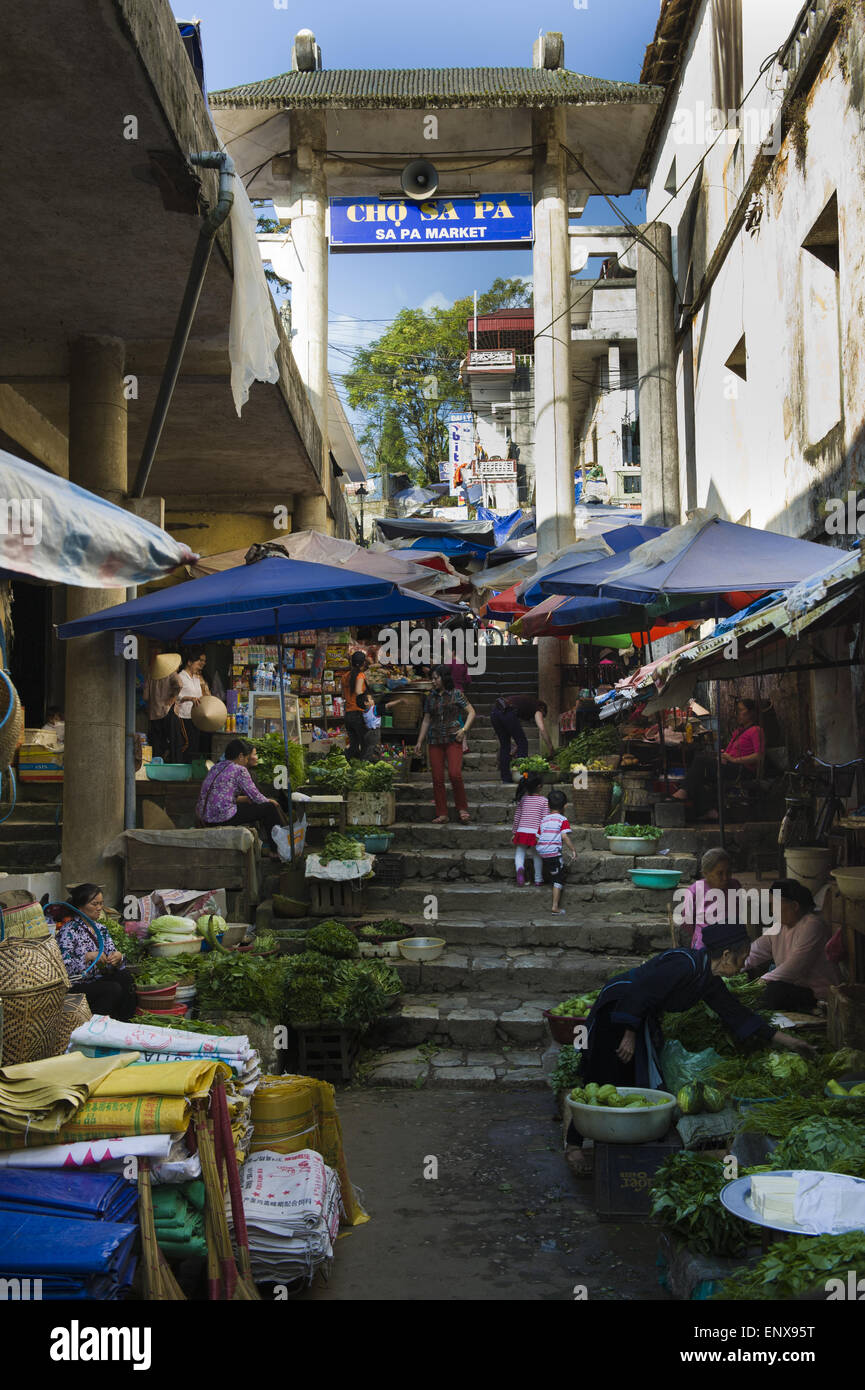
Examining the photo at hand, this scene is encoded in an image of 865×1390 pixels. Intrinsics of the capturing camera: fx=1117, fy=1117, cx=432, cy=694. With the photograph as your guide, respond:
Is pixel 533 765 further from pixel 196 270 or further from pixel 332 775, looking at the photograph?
pixel 196 270

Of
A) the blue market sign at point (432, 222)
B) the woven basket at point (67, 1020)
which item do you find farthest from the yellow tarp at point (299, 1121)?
the blue market sign at point (432, 222)

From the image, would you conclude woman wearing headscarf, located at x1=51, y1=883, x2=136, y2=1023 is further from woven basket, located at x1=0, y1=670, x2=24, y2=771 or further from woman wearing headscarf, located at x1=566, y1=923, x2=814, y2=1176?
woman wearing headscarf, located at x1=566, y1=923, x2=814, y2=1176

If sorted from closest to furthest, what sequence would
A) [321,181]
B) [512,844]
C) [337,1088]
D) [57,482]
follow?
[57,482] < [337,1088] < [512,844] < [321,181]

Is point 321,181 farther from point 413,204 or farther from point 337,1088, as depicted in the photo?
point 337,1088

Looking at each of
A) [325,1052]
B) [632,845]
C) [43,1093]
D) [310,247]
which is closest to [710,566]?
[632,845]

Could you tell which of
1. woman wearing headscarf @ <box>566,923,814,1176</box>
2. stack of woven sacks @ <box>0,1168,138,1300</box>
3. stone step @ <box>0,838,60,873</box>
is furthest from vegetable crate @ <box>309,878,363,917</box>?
stack of woven sacks @ <box>0,1168,138,1300</box>

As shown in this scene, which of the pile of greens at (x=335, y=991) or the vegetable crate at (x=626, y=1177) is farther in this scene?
the pile of greens at (x=335, y=991)

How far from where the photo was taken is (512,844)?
478 inches

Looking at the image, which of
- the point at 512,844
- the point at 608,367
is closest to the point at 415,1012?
the point at 512,844

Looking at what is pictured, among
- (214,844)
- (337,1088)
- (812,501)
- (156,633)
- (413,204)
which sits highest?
(413,204)

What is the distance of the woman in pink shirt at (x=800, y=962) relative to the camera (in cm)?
734

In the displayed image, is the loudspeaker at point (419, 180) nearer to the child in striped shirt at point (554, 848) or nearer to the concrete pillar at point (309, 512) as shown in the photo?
the concrete pillar at point (309, 512)

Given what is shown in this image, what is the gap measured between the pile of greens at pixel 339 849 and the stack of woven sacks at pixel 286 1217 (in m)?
5.19

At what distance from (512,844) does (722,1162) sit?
282 inches
